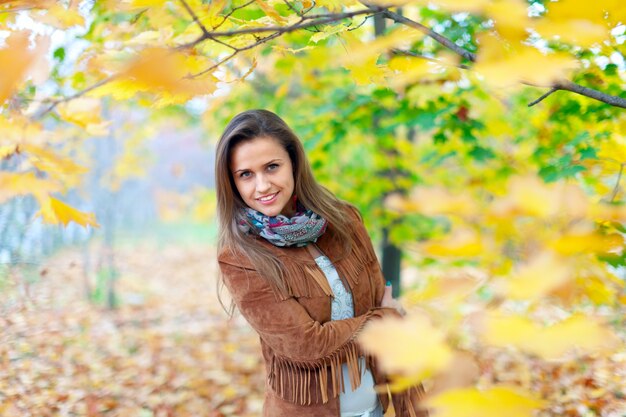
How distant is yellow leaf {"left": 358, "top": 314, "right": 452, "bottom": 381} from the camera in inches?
24.8

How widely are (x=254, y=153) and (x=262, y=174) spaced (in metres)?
0.08

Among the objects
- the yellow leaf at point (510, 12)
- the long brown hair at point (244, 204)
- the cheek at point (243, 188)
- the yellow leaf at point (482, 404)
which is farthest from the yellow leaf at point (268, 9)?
the yellow leaf at point (482, 404)

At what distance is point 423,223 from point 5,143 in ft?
13.1

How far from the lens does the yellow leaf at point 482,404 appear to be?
2.07 feet

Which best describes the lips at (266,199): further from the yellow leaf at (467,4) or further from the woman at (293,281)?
the yellow leaf at (467,4)

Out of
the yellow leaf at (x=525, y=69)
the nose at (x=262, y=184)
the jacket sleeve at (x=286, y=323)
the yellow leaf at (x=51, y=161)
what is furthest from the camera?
the nose at (x=262, y=184)

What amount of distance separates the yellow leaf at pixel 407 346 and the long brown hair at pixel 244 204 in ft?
3.16

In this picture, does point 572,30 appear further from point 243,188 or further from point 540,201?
point 243,188

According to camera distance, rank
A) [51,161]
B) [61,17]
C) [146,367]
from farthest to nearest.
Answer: [146,367]
[61,17]
[51,161]

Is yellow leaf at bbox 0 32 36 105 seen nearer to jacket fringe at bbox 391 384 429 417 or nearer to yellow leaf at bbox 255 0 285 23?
yellow leaf at bbox 255 0 285 23

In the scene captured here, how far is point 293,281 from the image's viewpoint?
5.38 feet

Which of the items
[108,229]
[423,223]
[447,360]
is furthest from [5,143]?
[108,229]

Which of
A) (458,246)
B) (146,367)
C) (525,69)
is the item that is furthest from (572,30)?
(146,367)

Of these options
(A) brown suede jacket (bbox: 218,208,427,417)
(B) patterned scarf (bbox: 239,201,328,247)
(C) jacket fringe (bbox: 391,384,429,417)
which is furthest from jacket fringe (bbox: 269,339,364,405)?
(B) patterned scarf (bbox: 239,201,328,247)
